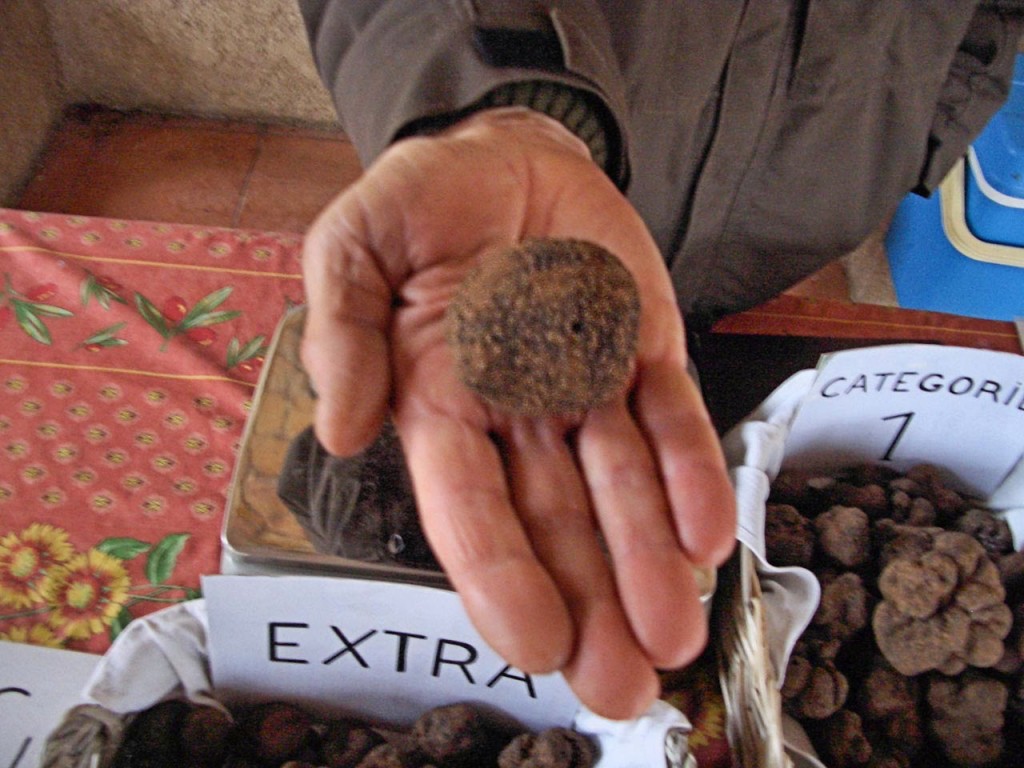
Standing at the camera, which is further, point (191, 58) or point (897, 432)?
point (191, 58)

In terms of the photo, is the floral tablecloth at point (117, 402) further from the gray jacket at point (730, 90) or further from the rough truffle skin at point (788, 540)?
the rough truffle skin at point (788, 540)

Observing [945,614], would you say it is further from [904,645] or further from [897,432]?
[897,432]

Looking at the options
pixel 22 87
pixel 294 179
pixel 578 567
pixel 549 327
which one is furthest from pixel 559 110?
pixel 22 87

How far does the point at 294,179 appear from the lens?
1469 millimetres

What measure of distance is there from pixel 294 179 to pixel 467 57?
3.18ft

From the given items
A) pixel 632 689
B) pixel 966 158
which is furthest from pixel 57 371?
pixel 966 158

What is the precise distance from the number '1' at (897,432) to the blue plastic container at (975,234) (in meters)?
0.60

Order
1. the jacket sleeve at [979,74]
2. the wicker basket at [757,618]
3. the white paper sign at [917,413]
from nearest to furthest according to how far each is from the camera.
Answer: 1. the wicker basket at [757,618]
2. the white paper sign at [917,413]
3. the jacket sleeve at [979,74]

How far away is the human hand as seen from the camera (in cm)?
44

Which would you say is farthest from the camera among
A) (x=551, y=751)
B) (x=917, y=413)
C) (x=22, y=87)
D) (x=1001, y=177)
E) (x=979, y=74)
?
(x=22, y=87)

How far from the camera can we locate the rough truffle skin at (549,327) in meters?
0.48

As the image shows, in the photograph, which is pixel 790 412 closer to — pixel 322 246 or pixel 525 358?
pixel 525 358

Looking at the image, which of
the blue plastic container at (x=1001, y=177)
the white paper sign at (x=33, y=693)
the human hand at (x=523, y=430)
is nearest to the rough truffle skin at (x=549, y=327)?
the human hand at (x=523, y=430)

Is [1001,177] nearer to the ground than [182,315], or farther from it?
farther from it
